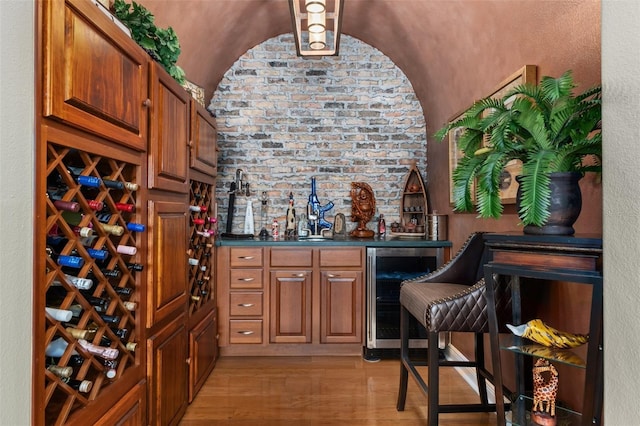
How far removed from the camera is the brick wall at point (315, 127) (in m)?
3.65

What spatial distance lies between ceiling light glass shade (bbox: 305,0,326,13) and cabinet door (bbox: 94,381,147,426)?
7.01ft

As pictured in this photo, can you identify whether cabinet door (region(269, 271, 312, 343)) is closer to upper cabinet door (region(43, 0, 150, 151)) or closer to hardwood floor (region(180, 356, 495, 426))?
hardwood floor (region(180, 356, 495, 426))

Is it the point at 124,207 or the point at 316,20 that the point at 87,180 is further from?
the point at 316,20

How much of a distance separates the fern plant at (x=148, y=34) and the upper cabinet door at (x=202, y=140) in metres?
0.41

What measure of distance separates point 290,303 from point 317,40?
1.98m

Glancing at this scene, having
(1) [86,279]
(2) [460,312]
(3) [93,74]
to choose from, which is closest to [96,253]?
(1) [86,279]

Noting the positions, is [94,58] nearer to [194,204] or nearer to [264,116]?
[194,204]

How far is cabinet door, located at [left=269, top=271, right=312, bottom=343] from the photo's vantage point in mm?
3031

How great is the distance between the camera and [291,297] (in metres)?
3.04

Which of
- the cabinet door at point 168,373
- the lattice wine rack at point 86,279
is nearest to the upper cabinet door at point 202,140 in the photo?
the lattice wine rack at point 86,279

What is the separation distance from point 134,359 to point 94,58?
45.6 inches

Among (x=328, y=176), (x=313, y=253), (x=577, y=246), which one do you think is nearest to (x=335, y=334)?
(x=313, y=253)

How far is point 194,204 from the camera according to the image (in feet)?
7.98

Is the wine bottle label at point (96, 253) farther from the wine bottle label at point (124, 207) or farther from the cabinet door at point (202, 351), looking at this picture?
the cabinet door at point (202, 351)
